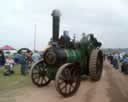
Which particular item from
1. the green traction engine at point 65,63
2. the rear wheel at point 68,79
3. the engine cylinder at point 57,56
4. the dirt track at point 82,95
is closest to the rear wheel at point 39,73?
the green traction engine at point 65,63

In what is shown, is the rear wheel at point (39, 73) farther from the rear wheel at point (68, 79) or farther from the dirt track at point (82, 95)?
the rear wheel at point (68, 79)

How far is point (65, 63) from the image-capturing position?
939 centimetres

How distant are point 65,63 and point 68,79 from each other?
104 centimetres

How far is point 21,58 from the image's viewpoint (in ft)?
46.6

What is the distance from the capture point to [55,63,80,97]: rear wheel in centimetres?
807

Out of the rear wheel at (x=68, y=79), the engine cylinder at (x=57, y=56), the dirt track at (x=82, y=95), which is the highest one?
the engine cylinder at (x=57, y=56)

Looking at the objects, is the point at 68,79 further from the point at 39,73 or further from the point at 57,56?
the point at 39,73

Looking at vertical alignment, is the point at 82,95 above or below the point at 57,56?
below

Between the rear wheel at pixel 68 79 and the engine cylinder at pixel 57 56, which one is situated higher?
the engine cylinder at pixel 57 56

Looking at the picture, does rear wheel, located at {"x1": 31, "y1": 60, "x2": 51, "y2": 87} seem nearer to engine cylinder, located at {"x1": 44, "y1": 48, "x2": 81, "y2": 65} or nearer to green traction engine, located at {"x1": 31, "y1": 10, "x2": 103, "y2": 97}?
green traction engine, located at {"x1": 31, "y1": 10, "x2": 103, "y2": 97}

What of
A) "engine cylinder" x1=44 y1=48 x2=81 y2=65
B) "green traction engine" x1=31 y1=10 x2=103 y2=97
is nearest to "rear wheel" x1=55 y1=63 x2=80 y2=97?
"green traction engine" x1=31 y1=10 x2=103 y2=97

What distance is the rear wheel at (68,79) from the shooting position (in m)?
8.07

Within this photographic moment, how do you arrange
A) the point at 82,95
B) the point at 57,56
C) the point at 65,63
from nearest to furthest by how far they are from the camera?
the point at 82,95, the point at 57,56, the point at 65,63

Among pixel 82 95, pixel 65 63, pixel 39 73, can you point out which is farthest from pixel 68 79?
pixel 39 73
